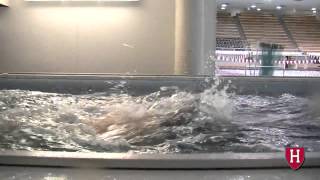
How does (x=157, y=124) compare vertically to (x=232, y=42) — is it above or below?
below

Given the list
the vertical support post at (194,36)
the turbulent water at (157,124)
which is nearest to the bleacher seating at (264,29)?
the vertical support post at (194,36)

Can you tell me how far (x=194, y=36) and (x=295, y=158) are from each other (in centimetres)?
843

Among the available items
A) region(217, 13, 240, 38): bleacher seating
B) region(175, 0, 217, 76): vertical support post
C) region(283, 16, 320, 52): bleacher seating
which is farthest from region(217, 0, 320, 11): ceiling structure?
region(175, 0, 217, 76): vertical support post

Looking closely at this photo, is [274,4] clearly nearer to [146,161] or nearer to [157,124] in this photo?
[157,124]

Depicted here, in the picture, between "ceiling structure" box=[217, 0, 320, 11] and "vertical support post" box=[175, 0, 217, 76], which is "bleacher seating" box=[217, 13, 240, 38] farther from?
"vertical support post" box=[175, 0, 217, 76]

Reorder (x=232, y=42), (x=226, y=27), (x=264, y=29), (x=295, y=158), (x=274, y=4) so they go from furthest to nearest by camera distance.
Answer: (x=264, y=29) < (x=226, y=27) < (x=232, y=42) < (x=274, y=4) < (x=295, y=158)

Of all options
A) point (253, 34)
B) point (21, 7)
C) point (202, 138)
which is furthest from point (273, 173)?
point (253, 34)

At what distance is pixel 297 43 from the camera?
2975cm

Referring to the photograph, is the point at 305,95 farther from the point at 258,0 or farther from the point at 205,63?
the point at 258,0

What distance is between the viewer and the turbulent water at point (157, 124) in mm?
3102

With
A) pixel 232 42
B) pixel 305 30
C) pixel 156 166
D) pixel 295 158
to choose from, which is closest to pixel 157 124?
pixel 156 166

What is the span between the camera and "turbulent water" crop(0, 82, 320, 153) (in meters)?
3.10

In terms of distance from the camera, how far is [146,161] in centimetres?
220

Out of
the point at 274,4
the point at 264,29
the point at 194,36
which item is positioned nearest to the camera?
the point at 194,36
